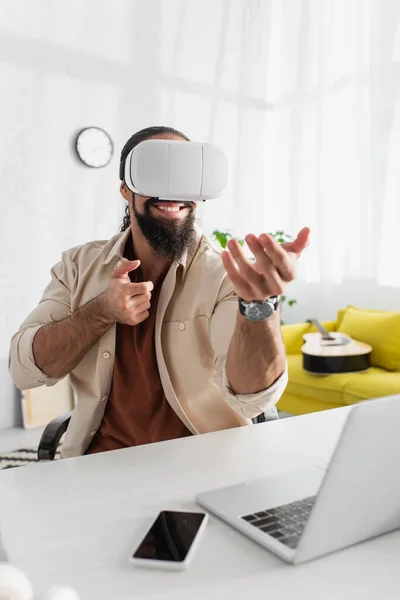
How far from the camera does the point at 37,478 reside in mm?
1013

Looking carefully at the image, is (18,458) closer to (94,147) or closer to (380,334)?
(94,147)

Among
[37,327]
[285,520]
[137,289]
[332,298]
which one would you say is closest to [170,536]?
[285,520]

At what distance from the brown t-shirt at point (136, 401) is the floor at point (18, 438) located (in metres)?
2.07

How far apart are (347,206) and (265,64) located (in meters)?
1.48

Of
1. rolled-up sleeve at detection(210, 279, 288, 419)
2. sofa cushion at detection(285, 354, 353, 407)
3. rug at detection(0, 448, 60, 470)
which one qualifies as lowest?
rug at detection(0, 448, 60, 470)

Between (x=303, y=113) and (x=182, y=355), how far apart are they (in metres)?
3.76

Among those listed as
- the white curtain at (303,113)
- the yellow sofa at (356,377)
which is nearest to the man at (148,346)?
the yellow sofa at (356,377)

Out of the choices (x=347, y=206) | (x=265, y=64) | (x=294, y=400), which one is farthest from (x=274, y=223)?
(x=294, y=400)

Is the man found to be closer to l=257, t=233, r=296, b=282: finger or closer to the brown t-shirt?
the brown t-shirt

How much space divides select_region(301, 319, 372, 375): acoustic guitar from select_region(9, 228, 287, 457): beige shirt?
6.25 feet

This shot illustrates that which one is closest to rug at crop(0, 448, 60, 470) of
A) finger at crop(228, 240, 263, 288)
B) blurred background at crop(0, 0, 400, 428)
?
blurred background at crop(0, 0, 400, 428)

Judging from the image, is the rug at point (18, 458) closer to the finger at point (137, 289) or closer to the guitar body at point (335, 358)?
the guitar body at point (335, 358)

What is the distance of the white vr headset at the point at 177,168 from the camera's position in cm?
93

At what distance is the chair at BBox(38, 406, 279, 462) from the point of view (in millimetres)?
1405
